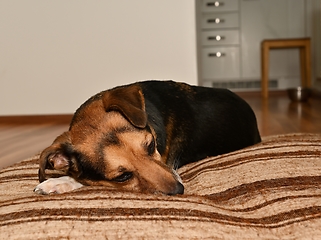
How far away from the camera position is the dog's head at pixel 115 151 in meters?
1.94

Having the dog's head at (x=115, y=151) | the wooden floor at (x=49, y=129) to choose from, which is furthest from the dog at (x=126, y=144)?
the wooden floor at (x=49, y=129)

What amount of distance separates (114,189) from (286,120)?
394 cm

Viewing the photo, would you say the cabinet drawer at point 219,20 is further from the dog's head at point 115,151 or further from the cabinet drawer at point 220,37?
the dog's head at point 115,151

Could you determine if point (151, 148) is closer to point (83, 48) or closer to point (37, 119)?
point (83, 48)

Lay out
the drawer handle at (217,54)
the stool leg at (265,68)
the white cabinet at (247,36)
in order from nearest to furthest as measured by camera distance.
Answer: the stool leg at (265,68) < the white cabinet at (247,36) < the drawer handle at (217,54)

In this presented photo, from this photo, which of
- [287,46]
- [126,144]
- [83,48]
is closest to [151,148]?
[126,144]

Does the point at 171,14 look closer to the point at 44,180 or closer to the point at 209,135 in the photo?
the point at 209,135

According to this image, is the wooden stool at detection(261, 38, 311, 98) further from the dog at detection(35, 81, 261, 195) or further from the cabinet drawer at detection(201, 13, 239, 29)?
the dog at detection(35, 81, 261, 195)

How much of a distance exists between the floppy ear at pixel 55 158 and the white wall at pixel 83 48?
390 cm

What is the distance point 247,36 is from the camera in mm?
10211

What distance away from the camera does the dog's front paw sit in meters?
2.14

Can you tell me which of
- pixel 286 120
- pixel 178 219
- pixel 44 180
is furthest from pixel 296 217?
pixel 286 120

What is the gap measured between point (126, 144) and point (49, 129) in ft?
12.4

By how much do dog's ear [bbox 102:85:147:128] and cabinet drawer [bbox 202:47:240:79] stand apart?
834 cm
